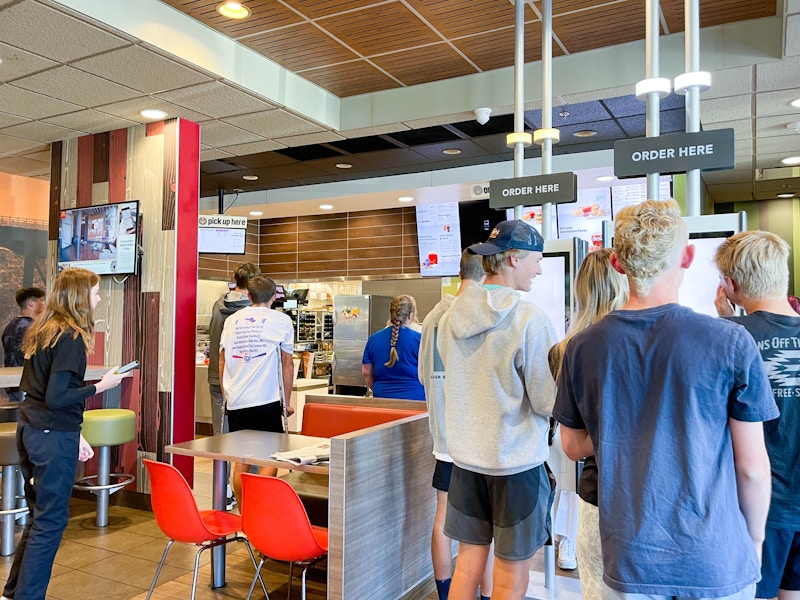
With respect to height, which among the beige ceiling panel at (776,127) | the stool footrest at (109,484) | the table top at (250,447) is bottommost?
the stool footrest at (109,484)

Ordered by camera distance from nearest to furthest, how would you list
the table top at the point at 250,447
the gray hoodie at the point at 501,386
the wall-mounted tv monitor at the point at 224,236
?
the gray hoodie at the point at 501,386 < the table top at the point at 250,447 < the wall-mounted tv monitor at the point at 224,236

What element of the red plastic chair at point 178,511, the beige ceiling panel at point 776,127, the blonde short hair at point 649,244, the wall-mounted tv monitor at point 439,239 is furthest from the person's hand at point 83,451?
the wall-mounted tv monitor at point 439,239

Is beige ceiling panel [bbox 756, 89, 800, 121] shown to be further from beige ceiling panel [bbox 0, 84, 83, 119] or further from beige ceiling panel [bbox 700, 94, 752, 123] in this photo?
beige ceiling panel [bbox 0, 84, 83, 119]

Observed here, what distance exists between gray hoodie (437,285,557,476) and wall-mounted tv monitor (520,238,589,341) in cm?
120

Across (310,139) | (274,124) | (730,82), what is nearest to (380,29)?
(274,124)

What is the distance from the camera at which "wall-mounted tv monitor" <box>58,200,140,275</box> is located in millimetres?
5367

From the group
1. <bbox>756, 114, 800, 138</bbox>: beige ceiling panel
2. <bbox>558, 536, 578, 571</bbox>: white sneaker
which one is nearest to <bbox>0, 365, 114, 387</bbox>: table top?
<bbox>558, 536, 578, 571</bbox>: white sneaker

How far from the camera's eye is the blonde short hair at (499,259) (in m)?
2.54

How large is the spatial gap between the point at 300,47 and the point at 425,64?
0.92 metres

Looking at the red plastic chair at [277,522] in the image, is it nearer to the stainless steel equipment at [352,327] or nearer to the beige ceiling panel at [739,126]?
the beige ceiling panel at [739,126]

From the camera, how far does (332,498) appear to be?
9.23ft

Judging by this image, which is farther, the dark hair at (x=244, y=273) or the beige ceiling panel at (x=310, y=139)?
the beige ceiling panel at (x=310, y=139)

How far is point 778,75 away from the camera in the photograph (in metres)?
4.26

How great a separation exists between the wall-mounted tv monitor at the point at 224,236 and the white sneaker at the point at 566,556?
505 cm
